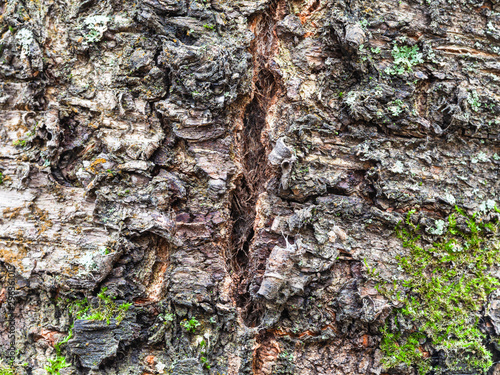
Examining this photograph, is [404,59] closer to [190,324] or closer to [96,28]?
[96,28]

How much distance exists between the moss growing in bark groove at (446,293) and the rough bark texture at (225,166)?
0.27ft

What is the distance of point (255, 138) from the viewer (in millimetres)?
2027

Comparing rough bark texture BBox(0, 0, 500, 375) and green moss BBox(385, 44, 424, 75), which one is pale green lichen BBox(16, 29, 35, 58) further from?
green moss BBox(385, 44, 424, 75)

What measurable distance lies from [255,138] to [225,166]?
0.29 m

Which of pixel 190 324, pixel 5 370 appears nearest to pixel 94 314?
pixel 190 324

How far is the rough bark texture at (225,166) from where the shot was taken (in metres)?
1.81

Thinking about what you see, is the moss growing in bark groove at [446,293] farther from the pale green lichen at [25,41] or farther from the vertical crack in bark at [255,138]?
the pale green lichen at [25,41]

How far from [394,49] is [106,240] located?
1.98 m

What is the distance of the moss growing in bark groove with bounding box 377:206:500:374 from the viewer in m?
1.83

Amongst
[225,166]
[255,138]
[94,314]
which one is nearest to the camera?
[94,314]

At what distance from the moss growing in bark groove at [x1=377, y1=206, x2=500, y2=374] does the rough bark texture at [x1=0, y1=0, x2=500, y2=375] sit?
82 millimetres

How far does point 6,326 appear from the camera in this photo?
75.5 inches

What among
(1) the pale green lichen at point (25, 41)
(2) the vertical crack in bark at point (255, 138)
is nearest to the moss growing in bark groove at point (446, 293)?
(2) the vertical crack in bark at point (255, 138)

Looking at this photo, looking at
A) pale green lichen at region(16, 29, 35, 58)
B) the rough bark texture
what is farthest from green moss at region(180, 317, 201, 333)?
pale green lichen at region(16, 29, 35, 58)
